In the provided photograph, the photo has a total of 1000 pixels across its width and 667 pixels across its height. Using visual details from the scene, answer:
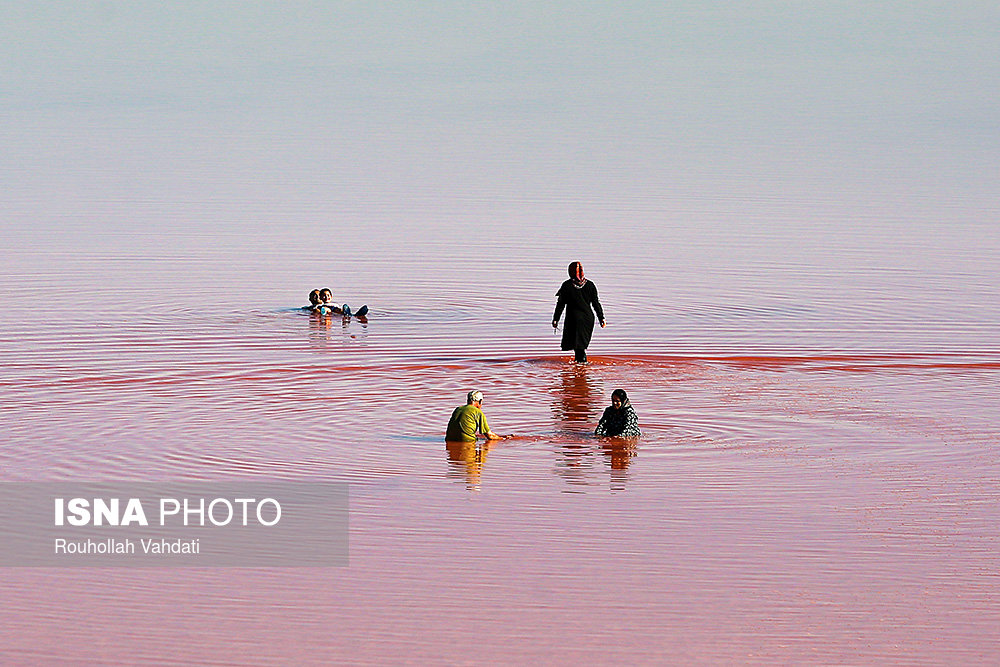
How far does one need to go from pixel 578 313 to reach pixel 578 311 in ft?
0.15

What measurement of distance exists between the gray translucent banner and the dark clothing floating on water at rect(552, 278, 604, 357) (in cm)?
930

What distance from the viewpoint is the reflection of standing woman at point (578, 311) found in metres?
25.4

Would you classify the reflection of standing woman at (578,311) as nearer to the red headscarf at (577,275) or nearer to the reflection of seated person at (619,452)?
the red headscarf at (577,275)

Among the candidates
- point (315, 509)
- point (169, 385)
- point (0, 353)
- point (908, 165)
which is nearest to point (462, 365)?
point (169, 385)

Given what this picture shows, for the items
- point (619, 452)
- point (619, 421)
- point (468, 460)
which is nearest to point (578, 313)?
point (619, 421)

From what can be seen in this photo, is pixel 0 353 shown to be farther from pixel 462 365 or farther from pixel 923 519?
pixel 923 519

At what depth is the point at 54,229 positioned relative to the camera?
1940 inches

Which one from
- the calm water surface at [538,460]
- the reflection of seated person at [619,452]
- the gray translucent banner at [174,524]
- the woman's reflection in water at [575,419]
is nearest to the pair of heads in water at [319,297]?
the calm water surface at [538,460]

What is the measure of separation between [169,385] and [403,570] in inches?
392

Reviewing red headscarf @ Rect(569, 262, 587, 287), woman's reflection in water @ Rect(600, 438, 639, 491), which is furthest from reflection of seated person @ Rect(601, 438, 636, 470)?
red headscarf @ Rect(569, 262, 587, 287)

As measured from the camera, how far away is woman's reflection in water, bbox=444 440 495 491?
1716cm

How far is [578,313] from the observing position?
83.2 ft

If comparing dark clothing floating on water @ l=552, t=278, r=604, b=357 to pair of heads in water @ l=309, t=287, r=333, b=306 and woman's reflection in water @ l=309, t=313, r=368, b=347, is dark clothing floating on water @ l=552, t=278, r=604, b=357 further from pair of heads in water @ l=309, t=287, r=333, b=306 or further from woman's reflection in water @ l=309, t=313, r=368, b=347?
pair of heads in water @ l=309, t=287, r=333, b=306

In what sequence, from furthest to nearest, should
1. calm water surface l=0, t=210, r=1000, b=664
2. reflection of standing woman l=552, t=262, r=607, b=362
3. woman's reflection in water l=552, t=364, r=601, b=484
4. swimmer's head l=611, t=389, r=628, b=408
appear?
reflection of standing woman l=552, t=262, r=607, b=362 < swimmer's head l=611, t=389, r=628, b=408 < woman's reflection in water l=552, t=364, r=601, b=484 < calm water surface l=0, t=210, r=1000, b=664
